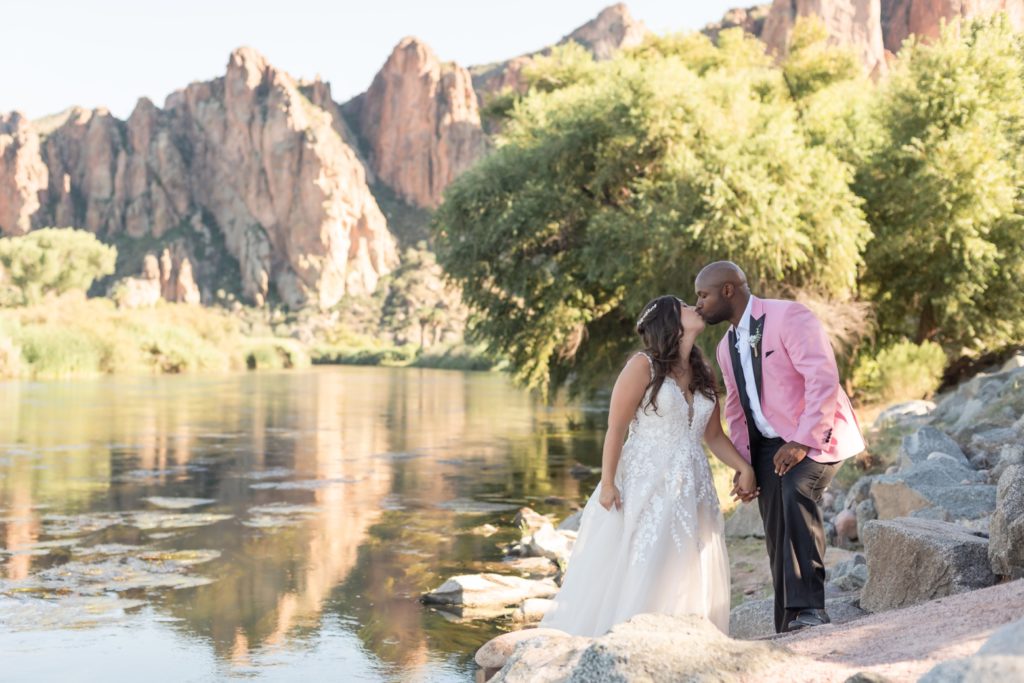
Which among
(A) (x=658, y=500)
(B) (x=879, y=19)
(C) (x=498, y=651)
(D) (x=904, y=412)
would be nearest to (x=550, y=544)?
(C) (x=498, y=651)

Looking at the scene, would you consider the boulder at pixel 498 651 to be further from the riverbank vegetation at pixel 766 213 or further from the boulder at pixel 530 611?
the riverbank vegetation at pixel 766 213

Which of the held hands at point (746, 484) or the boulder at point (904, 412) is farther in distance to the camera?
the boulder at point (904, 412)

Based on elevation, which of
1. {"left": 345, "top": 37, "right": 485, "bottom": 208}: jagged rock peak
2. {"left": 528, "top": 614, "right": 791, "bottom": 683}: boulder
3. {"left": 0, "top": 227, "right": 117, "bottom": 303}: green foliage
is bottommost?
{"left": 528, "top": 614, "right": 791, "bottom": 683}: boulder

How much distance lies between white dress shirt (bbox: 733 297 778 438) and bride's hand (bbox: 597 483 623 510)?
0.81 meters

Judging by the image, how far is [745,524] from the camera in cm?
1128

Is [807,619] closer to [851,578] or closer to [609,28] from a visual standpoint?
[851,578]

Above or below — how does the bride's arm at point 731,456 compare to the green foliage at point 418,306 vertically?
below

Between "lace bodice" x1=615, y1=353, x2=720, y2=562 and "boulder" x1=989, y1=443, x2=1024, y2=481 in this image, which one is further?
"boulder" x1=989, y1=443, x2=1024, y2=481

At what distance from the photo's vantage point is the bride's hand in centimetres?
568

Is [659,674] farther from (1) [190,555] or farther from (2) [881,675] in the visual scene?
(1) [190,555]

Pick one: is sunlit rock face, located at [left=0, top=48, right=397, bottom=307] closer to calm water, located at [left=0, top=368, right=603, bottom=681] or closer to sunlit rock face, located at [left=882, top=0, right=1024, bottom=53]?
sunlit rock face, located at [left=882, top=0, right=1024, bottom=53]

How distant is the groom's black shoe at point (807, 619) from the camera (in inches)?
218

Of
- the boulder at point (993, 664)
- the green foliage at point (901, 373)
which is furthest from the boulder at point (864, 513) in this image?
the green foliage at point (901, 373)

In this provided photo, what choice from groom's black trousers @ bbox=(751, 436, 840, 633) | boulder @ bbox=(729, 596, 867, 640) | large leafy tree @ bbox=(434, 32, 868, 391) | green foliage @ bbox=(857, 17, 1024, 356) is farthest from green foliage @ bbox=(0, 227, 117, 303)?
groom's black trousers @ bbox=(751, 436, 840, 633)
